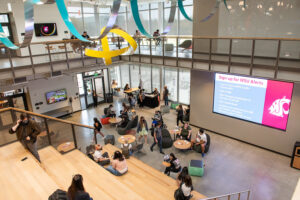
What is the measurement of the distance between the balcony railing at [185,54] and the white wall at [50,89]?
3.82 meters

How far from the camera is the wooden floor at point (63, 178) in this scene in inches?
196

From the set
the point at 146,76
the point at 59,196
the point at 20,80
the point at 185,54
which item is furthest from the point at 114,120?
the point at 59,196

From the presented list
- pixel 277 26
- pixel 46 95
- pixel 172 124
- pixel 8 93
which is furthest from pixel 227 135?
pixel 8 93

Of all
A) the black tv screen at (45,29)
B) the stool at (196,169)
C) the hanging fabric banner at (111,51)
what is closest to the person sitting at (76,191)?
the hanging fabric banner at (111,51)

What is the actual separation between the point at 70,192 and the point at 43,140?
3.45 m

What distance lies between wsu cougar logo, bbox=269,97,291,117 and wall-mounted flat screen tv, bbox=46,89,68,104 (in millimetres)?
13260

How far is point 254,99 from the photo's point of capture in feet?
34.3

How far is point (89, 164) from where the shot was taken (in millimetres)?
6906

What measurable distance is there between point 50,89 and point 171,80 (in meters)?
9.36

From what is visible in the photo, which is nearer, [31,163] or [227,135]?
[31,163]

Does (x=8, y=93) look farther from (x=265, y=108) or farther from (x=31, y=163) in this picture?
(x=265, y=108)

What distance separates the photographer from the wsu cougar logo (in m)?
9.63

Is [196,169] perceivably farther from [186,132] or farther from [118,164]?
[118,164]

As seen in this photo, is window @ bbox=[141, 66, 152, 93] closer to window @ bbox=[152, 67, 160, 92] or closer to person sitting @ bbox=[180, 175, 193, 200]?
window @ bbox=[152, 67, 160, 92]
